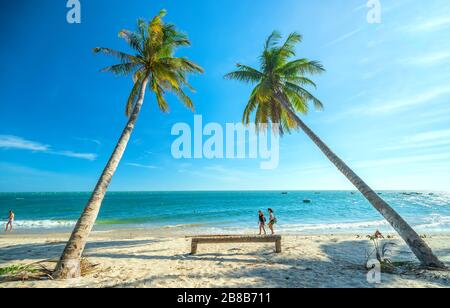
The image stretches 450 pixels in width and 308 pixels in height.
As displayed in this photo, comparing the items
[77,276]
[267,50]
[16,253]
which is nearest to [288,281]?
[77,276]

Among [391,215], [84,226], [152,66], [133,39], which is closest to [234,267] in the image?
[84,226]

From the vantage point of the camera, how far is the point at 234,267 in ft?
22.9

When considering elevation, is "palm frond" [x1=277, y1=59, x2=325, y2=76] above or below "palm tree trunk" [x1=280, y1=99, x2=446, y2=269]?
above

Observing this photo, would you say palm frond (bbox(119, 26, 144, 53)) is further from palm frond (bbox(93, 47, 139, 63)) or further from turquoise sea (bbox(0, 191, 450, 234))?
turquoise sea (bbox(0, 191, 450, 234))

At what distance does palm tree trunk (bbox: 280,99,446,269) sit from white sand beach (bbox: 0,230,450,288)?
2.24 ft

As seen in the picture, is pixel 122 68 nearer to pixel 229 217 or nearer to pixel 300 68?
pixel 300 68

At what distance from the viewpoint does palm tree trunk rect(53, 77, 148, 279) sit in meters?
5.93

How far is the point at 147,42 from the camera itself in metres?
10.9

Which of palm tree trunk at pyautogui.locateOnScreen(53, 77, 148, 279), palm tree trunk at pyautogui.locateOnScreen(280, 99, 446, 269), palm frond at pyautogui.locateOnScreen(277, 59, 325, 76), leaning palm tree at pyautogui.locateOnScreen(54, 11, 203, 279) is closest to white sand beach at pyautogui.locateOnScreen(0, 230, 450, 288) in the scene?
palm tree trunk at pyautogui.locateOnScreen(53, 77, 148, 279)

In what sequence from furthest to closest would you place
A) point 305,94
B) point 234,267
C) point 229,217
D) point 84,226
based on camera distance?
point 229,217, point 305,94, point 234,267, point 84,226

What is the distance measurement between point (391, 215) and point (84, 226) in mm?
10272
